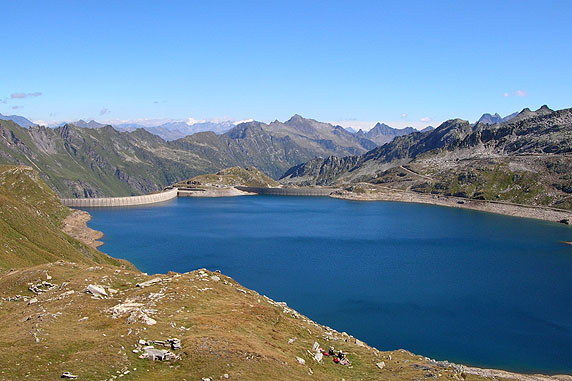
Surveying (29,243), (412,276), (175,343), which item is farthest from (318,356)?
(412,276)

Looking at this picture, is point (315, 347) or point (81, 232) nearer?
point (315, 347)

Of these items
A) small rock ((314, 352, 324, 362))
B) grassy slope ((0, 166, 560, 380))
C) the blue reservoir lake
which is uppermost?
grassy slope ((0, 166, 560, 380))

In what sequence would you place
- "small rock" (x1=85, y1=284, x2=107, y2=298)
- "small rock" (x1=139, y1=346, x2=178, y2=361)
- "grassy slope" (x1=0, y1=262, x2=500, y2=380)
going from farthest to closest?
"small rock" (x1=85, y1=284, x2=107, y2=298) < "small rock" (x1=139, y1=346, x2=178, y2=361) < "grassy slope" (x1=0, y1=262, x2=500, y2=380)

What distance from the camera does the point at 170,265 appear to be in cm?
12219

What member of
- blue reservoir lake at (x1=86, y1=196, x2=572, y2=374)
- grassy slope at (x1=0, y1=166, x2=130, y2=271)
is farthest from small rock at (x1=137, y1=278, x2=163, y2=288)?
blue reservoir lake at (x1=86, y1=196, x2=572, y2=374)

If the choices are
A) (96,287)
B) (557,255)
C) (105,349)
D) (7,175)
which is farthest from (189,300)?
(7,175)

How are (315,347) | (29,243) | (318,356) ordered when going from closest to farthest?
(318,356)
(315,347)
(29,243)

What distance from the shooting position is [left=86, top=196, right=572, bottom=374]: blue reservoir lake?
75.4 meters

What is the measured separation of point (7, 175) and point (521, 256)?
576ft

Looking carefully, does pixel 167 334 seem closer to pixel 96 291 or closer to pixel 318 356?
pixel 318 356

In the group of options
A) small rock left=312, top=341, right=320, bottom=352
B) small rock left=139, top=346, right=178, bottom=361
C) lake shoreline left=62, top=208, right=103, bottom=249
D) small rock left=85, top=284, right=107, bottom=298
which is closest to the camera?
small rock left=139, top=346, right=178, bottom=361

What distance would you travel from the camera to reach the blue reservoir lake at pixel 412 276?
247ft

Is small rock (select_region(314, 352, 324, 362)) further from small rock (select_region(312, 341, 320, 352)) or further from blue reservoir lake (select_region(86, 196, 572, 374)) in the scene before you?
blue reservoir lake (select_region(86, 196, 572, 374))

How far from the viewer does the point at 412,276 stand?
11306 cm
